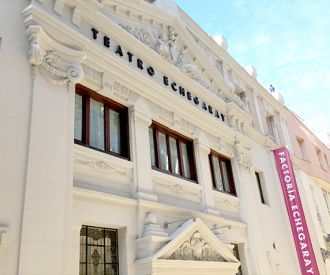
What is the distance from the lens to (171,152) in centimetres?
983

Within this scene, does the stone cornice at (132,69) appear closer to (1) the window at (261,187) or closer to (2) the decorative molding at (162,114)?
(2) the decorative molding at (162,114)

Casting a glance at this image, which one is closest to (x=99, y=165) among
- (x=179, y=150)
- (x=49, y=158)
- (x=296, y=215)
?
(x=49, y=158)

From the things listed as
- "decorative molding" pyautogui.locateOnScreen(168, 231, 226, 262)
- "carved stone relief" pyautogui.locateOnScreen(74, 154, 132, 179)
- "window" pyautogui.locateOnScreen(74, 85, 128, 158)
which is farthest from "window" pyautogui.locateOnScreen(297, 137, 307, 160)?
"carved stone relief" pyautogui.locateOnScreen(74, 154, 132, 179)

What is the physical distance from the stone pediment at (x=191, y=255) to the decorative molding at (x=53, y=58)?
3.82 meters

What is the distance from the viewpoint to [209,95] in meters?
11.8

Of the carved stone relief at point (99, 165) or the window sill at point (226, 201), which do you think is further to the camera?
the window sill at point (226, 201)

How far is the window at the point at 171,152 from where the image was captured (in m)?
9.19

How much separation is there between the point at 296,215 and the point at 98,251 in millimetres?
9668

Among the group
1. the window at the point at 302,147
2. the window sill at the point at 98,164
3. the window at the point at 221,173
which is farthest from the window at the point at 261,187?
the window sill at the point at 98,164

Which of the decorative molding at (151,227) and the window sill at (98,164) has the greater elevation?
the window sill at (98,164)

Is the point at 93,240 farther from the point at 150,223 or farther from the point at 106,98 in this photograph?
the point at 106,98

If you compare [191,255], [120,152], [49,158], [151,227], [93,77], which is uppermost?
[93,77]

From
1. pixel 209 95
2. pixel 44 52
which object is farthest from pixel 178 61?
pixel 44 52

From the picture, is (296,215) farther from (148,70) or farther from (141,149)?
(148,70)
